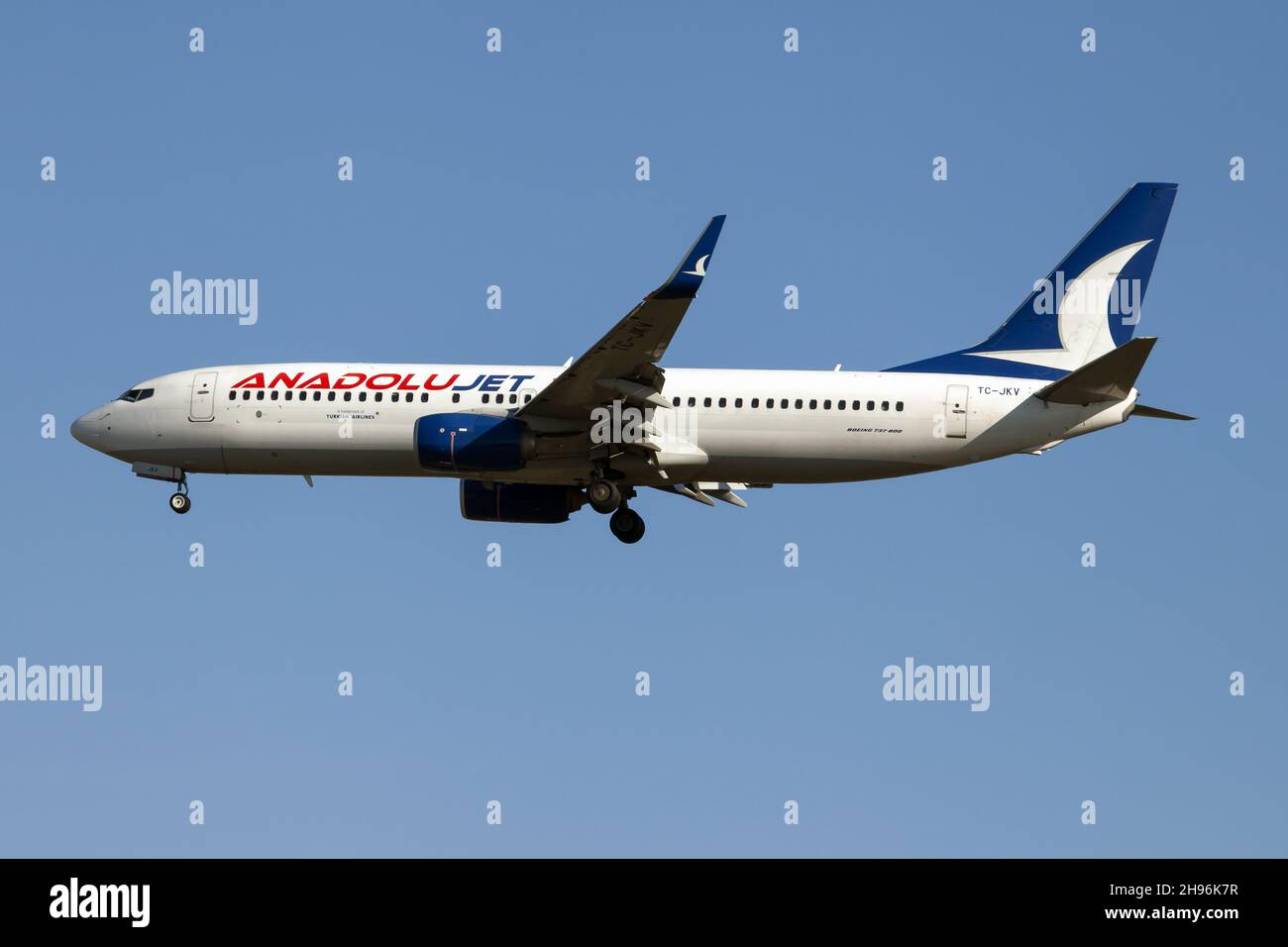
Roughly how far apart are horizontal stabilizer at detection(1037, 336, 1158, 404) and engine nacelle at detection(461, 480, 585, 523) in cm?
1370

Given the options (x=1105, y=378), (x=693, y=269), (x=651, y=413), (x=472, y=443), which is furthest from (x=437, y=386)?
(x=1105, y=378)

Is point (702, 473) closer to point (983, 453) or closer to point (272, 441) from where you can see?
point (983, 453)

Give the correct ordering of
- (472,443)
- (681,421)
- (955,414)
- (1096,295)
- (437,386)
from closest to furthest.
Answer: (472,443) → (955,414) → (681,421) → (437,386) → (1096,295)

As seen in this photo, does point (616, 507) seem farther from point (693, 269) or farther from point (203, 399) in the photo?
point (203, 399)

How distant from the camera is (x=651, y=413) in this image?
53.3 meters

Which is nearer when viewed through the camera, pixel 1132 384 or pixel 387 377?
pixel 1132 384

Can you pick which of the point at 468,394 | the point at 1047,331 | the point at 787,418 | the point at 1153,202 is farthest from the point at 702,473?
the point at 1153,202

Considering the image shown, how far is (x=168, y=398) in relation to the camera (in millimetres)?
57500

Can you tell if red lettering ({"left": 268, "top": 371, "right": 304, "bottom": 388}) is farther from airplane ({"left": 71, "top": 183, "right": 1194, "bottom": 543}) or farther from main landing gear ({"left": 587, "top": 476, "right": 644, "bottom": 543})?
main landing gear ({"left": 587, "top": 476, "right": 644, "bottom": 543})

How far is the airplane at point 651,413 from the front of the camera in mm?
52625

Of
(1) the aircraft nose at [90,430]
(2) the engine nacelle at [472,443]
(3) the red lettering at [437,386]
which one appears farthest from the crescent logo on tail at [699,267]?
(1) the aircraft nose at [90,430]

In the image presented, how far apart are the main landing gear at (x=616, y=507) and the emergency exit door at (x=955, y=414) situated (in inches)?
361

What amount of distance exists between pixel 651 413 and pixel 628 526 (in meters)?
4.27

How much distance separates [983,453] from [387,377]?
54.7 feet
